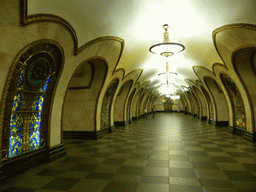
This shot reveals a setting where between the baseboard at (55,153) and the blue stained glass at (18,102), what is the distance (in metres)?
1.48

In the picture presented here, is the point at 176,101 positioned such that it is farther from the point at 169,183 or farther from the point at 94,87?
the point at 169,183

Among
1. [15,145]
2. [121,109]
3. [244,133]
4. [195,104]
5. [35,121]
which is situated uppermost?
[195,104]

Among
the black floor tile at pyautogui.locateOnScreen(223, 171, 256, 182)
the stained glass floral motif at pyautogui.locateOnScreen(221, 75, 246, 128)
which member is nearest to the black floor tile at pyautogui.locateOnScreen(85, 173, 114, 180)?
the black floor tile at pyautogui.locateOnScreen(223, 171, 256, 182)

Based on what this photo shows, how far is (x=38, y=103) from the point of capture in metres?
4.80

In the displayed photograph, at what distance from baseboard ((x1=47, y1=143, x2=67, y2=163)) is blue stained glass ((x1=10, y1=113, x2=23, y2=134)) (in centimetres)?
109

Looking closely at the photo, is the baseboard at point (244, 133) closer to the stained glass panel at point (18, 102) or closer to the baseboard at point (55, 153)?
the baseboard at point (55, 153)

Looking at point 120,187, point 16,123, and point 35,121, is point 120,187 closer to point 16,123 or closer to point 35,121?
point 16,123

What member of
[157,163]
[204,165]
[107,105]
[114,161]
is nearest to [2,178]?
[114,161]

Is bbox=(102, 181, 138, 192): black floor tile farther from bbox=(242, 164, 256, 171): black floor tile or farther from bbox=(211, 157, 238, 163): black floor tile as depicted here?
bbox=(242, 164, 256, 171): black floor tile

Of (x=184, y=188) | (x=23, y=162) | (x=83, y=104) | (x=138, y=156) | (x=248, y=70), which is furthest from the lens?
(x=83, y=104)

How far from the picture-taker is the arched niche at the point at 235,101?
8.54 m

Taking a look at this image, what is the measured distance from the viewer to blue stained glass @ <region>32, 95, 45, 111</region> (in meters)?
4.70

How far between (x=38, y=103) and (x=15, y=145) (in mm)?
1149

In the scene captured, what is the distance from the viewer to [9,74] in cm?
348
